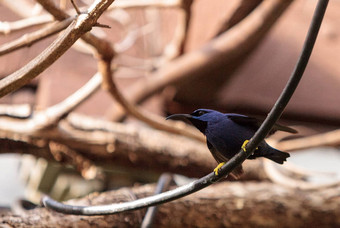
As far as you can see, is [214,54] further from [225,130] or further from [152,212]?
[225,130]

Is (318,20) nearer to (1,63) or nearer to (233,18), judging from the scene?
(233,18)

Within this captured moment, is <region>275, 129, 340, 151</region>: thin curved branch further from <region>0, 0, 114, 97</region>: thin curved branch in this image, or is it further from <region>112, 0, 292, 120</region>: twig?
<region>0, 0, 114, 97</region>: thin curved branch

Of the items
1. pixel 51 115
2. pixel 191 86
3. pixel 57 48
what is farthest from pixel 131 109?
pixel 57 48

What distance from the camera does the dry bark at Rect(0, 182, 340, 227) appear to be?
606mm

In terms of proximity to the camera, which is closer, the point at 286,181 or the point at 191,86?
the point at 286,181

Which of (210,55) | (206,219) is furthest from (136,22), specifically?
(206,219)

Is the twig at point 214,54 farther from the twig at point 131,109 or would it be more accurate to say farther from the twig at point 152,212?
the twig at point 152,212

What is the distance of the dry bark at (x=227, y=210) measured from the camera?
61cm

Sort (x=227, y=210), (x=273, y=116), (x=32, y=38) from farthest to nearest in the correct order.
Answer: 1. (x=227, y=210)
2. (x=32, y=38)
3. (x=273, y=116)

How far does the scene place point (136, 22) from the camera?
145cm

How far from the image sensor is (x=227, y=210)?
0.77 m

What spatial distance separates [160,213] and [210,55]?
0.44 meters

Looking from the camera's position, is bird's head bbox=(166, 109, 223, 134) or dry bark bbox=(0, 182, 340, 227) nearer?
bird's head bbox=(166, 109, 223, 134)

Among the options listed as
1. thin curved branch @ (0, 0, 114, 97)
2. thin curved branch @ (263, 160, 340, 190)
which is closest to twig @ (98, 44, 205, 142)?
thin curved branch @ (263, 160, 340, 190)
